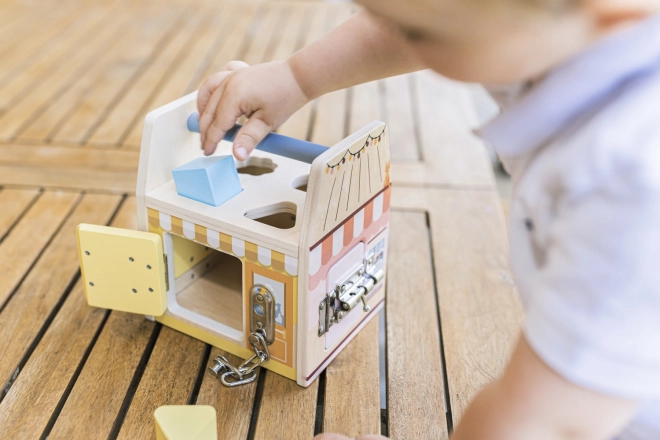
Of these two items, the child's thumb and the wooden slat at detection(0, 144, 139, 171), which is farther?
the wooden slat at detection(0, 144, 139, 171)

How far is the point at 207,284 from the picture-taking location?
0.91 metres

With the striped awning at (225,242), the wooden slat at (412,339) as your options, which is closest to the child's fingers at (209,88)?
the striped awning at (225,242)

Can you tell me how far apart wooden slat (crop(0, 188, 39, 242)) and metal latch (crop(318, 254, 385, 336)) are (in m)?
0.59

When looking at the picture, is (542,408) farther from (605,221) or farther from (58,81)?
(58,81)

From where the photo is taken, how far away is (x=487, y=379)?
2.67 feet

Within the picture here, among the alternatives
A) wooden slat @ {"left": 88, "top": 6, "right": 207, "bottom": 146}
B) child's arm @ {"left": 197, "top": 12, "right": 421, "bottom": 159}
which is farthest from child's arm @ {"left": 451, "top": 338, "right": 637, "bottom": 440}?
wooden slat @ {"left": 88, "top": 6, "right": 207, "bottom": 146}

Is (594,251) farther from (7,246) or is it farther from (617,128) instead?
(7,246)

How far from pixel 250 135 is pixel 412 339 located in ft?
1.13

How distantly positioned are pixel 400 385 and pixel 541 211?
0.43 m

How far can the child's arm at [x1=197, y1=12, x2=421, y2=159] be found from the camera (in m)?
0.72

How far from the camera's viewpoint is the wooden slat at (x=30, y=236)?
96 centimetres

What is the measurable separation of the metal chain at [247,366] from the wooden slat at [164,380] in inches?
1.4

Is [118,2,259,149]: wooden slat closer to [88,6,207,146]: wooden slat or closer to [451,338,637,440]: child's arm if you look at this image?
[88,6,207,146]: wooden slat

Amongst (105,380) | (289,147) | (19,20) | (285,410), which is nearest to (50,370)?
(105,380)
